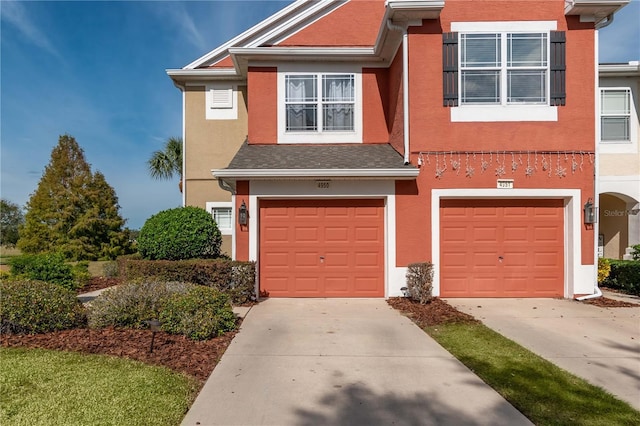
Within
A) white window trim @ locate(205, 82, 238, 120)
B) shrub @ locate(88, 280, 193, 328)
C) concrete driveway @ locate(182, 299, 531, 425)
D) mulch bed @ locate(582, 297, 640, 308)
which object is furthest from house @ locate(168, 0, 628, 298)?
white window trim @ locate(205, 82, 238, 120)

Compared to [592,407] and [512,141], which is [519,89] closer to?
[512,141]

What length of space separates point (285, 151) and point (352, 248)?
3.08m

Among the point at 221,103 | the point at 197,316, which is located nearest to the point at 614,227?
the point at 197,316

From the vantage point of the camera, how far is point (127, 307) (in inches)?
221

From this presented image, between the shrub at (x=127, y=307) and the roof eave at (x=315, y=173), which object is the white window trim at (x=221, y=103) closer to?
the roof eave at (x=315, y=173)

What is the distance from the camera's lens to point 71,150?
63.5 ft

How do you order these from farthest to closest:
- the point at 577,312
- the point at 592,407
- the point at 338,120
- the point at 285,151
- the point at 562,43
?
the point at 338,120, the point at 285,151, the point at 562,43, the point at 577,312, the point at 592,407

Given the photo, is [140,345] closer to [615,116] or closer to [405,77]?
[405,77]

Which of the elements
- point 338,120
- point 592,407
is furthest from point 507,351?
point 338,120

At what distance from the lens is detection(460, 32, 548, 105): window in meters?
8.27

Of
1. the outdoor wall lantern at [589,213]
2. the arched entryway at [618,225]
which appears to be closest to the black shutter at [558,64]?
the outdoor wall lantern at [589,213]

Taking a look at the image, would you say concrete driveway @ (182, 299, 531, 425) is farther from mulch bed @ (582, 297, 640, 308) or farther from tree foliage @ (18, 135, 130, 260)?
tree foliage @ (18, 135, 130, 260)

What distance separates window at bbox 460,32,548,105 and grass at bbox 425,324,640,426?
5.61 m

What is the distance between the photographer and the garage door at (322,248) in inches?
335
